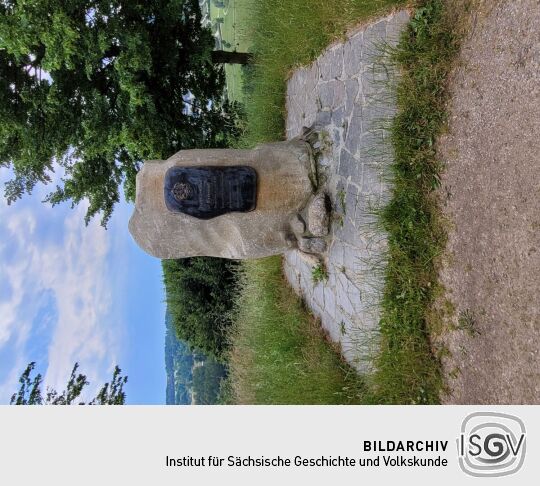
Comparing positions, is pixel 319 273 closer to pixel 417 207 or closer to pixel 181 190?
pixel 181 190

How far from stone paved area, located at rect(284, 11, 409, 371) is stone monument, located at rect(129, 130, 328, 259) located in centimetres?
28

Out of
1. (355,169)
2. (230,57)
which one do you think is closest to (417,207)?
(355,169)

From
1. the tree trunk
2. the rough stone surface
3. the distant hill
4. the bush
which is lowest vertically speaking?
the distant hill

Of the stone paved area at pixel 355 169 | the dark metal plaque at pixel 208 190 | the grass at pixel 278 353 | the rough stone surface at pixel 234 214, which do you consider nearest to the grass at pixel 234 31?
the grass at pixel 278 353

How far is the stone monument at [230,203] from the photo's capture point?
17.6 ft

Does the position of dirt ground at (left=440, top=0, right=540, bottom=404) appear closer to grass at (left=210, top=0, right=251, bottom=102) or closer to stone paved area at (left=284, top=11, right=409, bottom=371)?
stone paved area at (left=284, top=11, right=409, bottom=371)

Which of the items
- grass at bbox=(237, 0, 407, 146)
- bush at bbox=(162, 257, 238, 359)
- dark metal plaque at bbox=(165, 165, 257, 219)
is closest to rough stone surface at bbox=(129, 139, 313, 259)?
dark metal plaque at bbox=(165, 165, 257, 219)

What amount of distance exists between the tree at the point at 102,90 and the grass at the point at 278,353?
2.69 m

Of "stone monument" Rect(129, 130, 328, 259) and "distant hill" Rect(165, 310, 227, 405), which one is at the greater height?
"stone monument" Rect(129, 130, 328, 259)

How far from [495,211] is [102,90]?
6158mm

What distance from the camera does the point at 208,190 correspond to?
535cm

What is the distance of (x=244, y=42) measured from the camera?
10.1 m

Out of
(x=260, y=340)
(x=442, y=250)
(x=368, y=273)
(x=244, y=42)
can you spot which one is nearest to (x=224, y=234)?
(x=368, y=273)

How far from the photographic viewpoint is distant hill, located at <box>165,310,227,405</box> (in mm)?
12195
